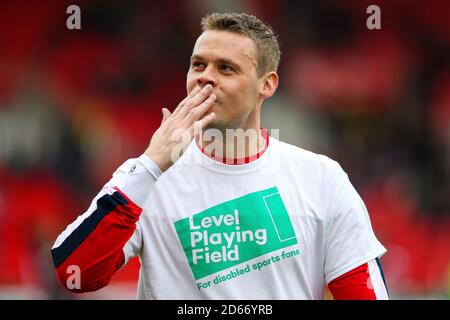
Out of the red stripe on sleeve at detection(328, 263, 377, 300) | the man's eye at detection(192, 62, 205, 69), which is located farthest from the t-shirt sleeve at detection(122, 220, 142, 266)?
the red stripe on sleeve at detection(328, 263, 377, 300)

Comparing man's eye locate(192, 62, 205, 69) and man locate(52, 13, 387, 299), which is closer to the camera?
man locate(52, 13, 387, 299)

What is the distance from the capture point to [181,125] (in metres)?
3.31

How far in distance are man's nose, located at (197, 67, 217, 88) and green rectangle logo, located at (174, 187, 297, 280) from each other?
519mm

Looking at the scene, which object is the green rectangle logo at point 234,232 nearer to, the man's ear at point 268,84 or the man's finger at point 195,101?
the man's finger at point 195,101

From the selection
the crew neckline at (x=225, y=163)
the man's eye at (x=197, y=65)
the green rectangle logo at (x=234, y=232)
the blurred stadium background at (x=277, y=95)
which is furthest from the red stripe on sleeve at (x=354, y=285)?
the blurred stadium background at (x=277, y=95)

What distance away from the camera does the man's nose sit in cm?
348

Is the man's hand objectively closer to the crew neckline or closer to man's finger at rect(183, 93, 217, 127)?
man's finger at rect(183, 93, 217, 127)

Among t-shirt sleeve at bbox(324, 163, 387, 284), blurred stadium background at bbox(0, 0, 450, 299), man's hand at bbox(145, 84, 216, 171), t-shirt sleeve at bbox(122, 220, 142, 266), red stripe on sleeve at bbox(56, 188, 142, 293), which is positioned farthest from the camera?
blurred stadium background at bbox(0, 0, 450, 299)

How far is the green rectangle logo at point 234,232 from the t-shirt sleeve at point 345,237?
0.17m

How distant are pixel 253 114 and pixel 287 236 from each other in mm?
621

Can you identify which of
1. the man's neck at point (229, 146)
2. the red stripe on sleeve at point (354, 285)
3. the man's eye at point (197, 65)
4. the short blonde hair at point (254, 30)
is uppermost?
the short blonde hair at point (254, 30)

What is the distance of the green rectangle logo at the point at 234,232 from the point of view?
3416mm
